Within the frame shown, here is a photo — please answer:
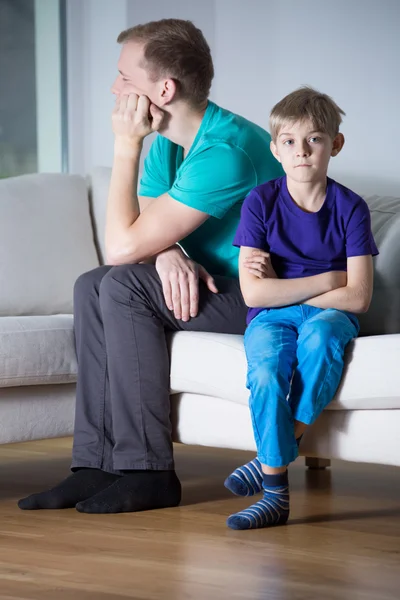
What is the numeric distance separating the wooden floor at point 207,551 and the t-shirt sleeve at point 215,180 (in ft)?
2.16

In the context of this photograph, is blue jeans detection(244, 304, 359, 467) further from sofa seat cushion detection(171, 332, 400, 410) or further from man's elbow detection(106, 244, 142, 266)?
man's elbow detection(106, 244, 142, 266)

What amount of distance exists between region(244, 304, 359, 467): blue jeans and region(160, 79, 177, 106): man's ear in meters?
0.63

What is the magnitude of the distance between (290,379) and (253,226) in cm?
35

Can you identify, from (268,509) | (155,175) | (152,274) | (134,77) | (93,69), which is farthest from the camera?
(93,69)

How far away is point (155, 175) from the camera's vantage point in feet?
→ 7.65

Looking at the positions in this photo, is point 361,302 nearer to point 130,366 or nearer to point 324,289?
point 324,289

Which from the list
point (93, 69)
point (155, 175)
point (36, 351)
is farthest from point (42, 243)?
point (93, 69)

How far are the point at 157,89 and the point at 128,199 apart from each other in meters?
0.26

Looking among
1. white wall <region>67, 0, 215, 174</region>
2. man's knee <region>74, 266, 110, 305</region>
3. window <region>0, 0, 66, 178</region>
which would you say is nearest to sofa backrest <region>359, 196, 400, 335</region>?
man's knee <region>74, 266, 110, 305</region>

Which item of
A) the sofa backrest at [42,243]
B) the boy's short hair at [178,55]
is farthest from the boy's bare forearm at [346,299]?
the sofa backrest at [42,243]

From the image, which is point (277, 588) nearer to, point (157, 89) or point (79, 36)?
point (157, 89)

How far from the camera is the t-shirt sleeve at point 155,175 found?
2.32m

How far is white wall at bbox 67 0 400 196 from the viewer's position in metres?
3.00

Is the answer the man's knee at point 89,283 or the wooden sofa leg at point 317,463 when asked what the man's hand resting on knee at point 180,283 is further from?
the wooden sofa leg at point 317,463
